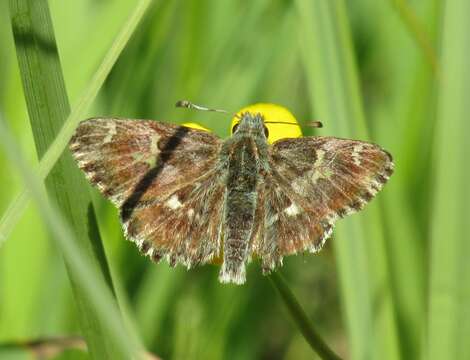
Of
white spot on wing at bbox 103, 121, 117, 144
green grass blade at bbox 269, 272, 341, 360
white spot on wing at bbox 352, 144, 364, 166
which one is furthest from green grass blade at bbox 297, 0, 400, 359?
white spot on wing at bbox 103, 121, 117, 144

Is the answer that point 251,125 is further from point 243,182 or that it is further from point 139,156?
point 139,156

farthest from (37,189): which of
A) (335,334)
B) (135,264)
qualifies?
(335,334)

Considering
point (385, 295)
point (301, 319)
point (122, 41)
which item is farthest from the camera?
point (385, 295)

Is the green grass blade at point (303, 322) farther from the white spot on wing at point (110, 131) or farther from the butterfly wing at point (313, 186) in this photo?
the white spot on wing at point (110, 131)

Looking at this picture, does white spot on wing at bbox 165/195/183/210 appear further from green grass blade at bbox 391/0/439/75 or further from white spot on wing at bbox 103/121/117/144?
green grass blade at bbox 391/0/439/75

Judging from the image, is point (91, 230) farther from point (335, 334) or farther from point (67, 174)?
point (335, 334)

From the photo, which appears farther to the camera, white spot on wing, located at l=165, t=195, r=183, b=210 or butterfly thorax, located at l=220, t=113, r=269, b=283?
white spot on wing, located at l=165, t=195, r=183, b=210

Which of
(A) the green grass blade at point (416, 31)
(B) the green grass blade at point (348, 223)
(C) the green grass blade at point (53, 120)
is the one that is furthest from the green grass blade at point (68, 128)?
(A) the green grass blade at point (416, 31)
